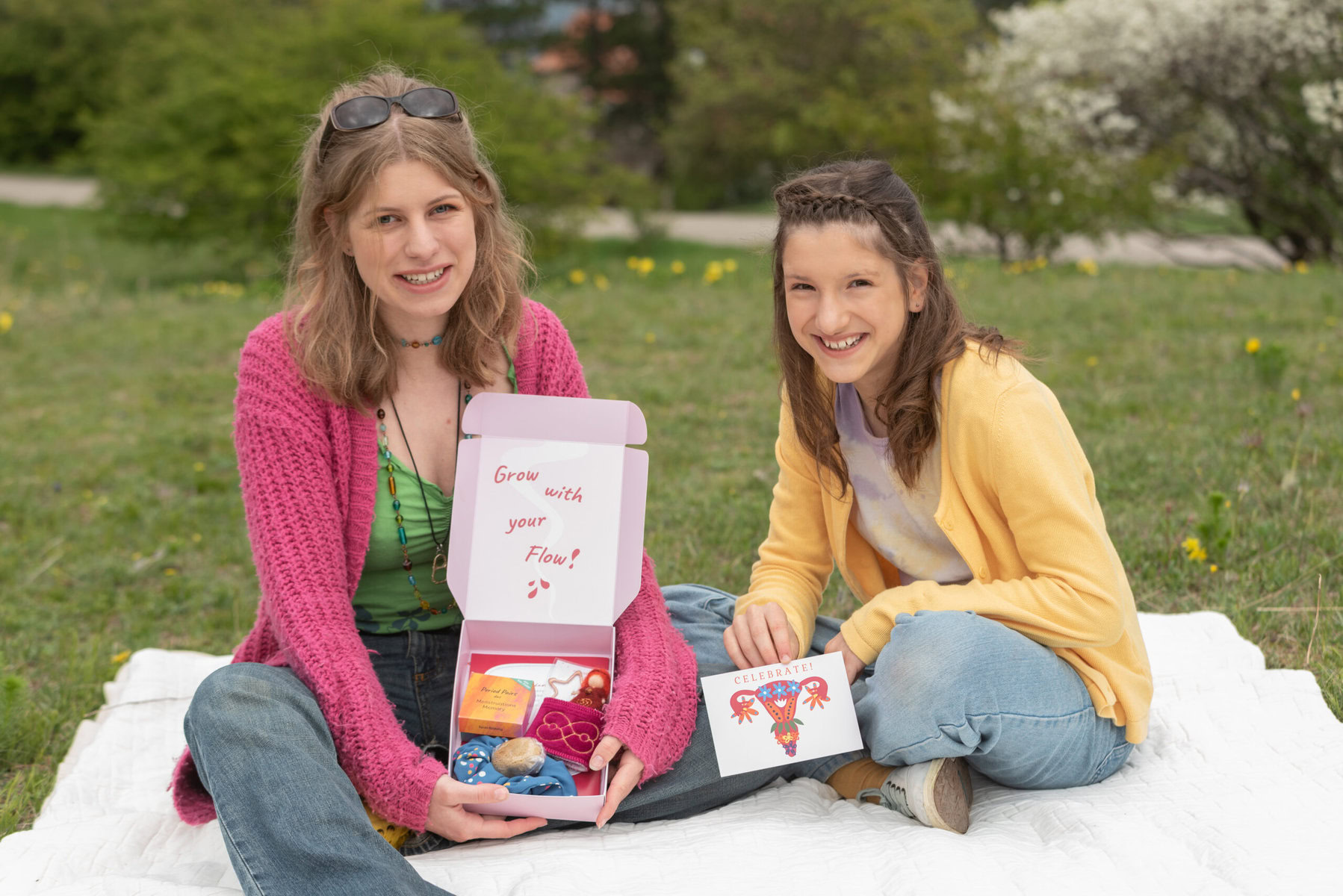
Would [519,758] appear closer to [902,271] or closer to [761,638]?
[761,638]

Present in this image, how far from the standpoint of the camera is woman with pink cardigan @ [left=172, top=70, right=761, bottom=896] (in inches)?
73.3

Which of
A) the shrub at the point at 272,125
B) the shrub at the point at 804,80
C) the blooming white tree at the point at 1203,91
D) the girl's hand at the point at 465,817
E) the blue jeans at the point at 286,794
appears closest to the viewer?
the blue jeans at the point at 286,794

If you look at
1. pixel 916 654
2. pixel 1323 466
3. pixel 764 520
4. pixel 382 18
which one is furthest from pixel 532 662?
pixel 382 18

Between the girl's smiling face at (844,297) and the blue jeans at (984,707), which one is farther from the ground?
the girl's smiling face at (844,297)

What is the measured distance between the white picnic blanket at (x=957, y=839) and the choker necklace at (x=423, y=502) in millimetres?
563

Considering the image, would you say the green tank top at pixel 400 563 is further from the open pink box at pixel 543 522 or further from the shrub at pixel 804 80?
the shrub at pixel 804 80

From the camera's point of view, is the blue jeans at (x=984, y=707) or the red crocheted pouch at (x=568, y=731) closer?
the blue jeans at (x=984, y=707)

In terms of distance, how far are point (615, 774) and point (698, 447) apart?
255 centimetres

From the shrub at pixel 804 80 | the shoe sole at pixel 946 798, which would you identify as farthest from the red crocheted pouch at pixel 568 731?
the shrub at pixel 804 80

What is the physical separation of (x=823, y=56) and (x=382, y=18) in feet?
24.0

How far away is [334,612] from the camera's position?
6.97 ft

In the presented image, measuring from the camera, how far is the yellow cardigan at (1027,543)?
2.00m

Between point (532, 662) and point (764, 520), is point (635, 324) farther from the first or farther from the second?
Result: point (532, 662)

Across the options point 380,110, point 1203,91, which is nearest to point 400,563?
point 380,110
